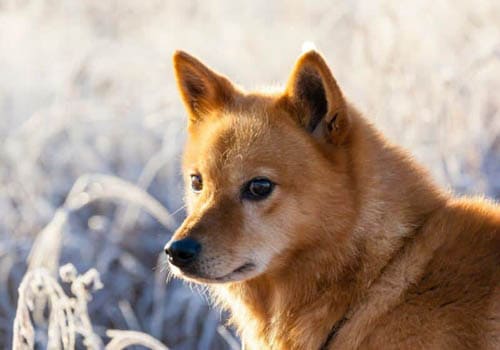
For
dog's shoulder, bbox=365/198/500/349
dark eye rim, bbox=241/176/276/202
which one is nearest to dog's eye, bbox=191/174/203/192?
dark eye rim, bbox=241/176/276/202

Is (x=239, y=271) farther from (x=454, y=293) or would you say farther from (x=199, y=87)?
(x=199, y=87)

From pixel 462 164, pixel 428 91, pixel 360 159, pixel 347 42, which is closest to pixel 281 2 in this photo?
pixel 347 42

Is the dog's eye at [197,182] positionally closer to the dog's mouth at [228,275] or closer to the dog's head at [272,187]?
the dog's head at [272,187]

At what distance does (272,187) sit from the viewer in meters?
3.80

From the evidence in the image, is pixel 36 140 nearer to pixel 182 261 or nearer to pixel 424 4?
pixel 424 4

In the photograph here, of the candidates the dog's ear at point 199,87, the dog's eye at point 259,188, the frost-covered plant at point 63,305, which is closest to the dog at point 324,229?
the dog's eye at point 259,188

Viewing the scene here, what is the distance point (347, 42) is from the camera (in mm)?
8281

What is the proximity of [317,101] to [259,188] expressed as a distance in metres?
0.40

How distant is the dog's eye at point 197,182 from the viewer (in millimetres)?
4039

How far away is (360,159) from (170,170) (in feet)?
11.4

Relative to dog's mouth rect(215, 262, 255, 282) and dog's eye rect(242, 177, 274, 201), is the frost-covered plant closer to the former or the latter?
dog's mouth rect(215, 262, 255, 282)

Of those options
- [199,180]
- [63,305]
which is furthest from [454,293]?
[63,305]

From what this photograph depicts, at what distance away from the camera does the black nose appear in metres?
3.67

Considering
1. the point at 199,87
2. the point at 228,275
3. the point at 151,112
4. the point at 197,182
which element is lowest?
the point at 151,112
